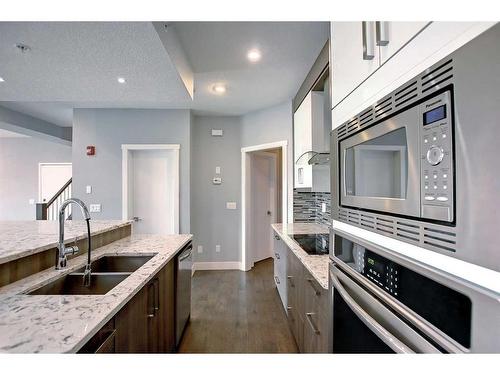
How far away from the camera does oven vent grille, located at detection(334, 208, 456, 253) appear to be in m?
0.50

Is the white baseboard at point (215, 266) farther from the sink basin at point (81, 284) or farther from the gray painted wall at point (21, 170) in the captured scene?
the gray painted wall at point (21, 170)

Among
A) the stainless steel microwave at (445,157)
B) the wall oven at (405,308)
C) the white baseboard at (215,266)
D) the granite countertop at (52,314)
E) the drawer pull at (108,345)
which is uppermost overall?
the stainless steel microwave at (445,157)

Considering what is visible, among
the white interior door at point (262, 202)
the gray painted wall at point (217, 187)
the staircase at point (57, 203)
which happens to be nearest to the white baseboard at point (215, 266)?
the gray painted wall at point (217, 187)

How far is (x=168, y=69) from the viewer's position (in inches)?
90.1

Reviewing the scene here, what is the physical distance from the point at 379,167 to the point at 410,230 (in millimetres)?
215

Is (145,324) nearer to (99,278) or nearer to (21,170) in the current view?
(99,278)

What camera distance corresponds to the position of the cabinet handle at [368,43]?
0.77m

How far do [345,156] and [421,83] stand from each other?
427mm

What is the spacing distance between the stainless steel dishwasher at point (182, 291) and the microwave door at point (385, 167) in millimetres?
1648

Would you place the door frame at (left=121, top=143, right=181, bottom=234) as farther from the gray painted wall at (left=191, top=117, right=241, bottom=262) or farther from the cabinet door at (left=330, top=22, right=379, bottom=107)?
the cabinet door at (left=330, top=22, right=379, bottom=107)

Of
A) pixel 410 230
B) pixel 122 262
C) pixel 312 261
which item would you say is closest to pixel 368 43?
pixel 410 230

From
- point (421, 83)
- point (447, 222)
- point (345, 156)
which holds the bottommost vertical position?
point (447, 222)
